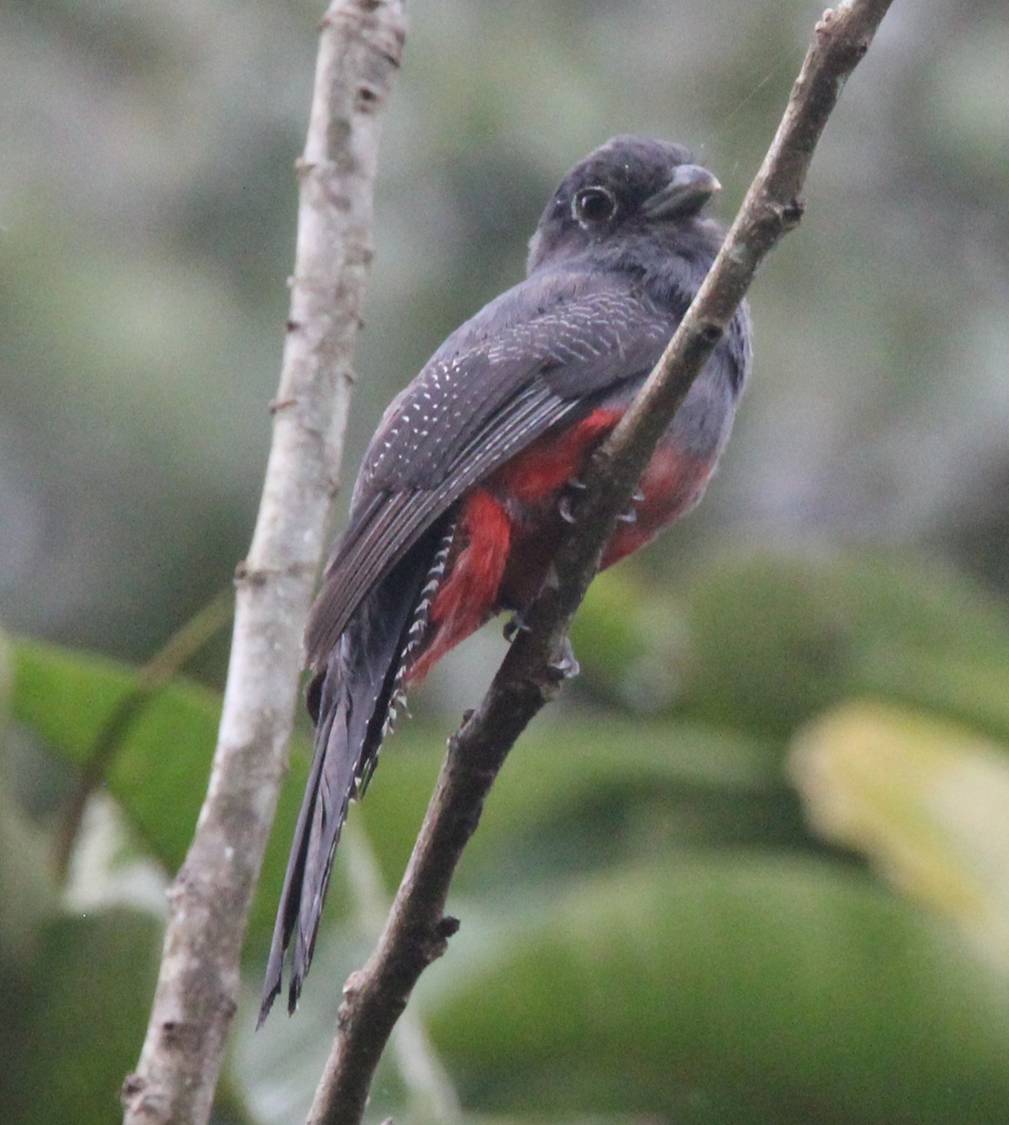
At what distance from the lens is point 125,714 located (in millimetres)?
3373

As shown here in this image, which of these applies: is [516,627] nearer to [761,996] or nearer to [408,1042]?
[408,1042]

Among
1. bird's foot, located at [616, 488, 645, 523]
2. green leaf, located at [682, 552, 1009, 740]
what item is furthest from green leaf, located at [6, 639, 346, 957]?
green leaf, located at [682, 552, 1009, 740]

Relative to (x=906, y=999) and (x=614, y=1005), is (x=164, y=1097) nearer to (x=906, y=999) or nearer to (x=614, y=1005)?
(x=614, y=1005)

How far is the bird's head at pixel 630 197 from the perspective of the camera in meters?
3.92

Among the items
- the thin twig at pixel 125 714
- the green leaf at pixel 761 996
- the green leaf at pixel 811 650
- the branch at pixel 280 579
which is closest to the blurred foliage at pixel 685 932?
the green leaf at pixel 761 996

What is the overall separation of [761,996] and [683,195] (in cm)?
144

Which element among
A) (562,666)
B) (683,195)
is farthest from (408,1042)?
(683,195)

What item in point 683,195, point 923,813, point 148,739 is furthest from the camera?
point 923,813

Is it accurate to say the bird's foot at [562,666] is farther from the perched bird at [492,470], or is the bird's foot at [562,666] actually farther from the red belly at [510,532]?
the red belly at [510,532]

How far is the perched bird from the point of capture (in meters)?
2.93

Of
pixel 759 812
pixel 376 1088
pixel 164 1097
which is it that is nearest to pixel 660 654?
pixel 759 812

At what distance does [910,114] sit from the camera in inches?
349

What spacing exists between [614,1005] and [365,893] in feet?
1.66

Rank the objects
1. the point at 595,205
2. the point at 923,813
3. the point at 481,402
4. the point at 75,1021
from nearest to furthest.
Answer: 1. the point at 75,1021
2. the point at 481,402
3. the point at 595,205
4. the point at 923,813
